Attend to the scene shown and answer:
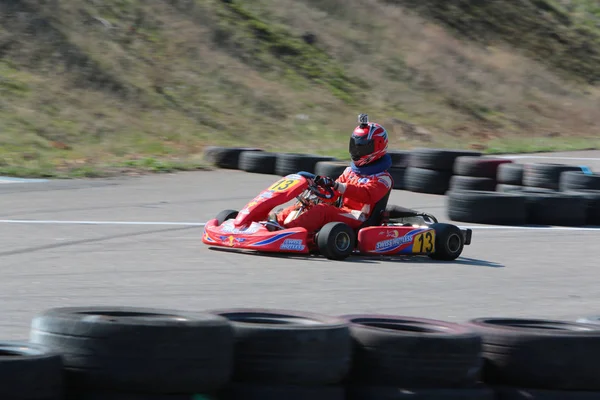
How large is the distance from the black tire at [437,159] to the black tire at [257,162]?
2.82 meters

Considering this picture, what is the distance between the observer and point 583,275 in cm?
896

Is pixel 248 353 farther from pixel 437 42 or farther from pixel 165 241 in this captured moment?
pixel 437 42

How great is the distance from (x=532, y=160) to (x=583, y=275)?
13.4 meters

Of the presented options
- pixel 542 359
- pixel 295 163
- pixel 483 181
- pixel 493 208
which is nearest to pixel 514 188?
pixel 483 181

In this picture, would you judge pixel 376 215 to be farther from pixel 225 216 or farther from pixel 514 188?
pixel 514 188

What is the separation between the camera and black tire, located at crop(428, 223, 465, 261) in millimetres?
9648

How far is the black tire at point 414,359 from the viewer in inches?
171

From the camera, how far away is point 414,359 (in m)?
4.34

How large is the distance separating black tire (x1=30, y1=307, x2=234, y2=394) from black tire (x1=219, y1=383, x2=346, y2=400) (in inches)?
4.1

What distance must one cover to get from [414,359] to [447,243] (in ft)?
17.7

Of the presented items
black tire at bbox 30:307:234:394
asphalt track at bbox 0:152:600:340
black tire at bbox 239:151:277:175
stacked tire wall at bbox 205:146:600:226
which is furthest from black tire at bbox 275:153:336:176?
black tire at bbox 30:307:234:394

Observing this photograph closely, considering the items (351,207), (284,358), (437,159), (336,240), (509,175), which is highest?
(437,159)

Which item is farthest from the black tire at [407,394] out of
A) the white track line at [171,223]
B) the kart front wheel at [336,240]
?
the white track line at [171,223]

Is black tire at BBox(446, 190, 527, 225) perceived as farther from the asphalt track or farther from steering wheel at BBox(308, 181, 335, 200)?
steering wheel at BBox(308, 181, 335, 200)
